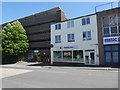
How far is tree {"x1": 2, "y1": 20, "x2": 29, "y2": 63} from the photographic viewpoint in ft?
146

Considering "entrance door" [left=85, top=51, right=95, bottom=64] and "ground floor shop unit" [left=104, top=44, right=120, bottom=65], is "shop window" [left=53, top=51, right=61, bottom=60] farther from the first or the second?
"ground floor shop unit" [left=104, top=44, right=120, bottom=65]

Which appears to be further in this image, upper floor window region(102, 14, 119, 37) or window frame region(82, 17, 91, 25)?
window frame region(82, 17, 91, 25)

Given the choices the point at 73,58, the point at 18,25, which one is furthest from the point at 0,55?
the point at 73,58

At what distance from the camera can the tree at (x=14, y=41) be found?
44616 mm

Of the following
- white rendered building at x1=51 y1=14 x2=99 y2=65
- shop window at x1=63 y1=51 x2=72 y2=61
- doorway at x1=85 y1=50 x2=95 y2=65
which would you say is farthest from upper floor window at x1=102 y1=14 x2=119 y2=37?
shop window at x1=63 y1=51 x2=72 y2=61

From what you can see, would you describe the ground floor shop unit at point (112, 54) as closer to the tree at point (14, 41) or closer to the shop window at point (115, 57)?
the shop window at point (115, 57)

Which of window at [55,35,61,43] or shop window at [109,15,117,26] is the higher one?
shop window at [109,15,117,26]

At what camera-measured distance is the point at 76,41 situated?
33.3m

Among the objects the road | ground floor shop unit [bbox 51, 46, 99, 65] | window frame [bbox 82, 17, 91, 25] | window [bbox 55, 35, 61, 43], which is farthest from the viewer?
window [bbox 55, 35, 61, 43]

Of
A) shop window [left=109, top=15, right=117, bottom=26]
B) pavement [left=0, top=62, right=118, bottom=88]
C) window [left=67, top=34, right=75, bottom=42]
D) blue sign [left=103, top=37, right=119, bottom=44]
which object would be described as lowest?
pavement [left=0, top=62, right=118, bottom=88]

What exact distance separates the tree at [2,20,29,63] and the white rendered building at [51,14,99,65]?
11844mm

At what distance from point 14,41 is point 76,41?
18.6m

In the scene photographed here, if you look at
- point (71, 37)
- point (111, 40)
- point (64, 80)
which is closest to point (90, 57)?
point (111, 40)

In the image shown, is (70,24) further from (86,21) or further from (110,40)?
(110,40)
